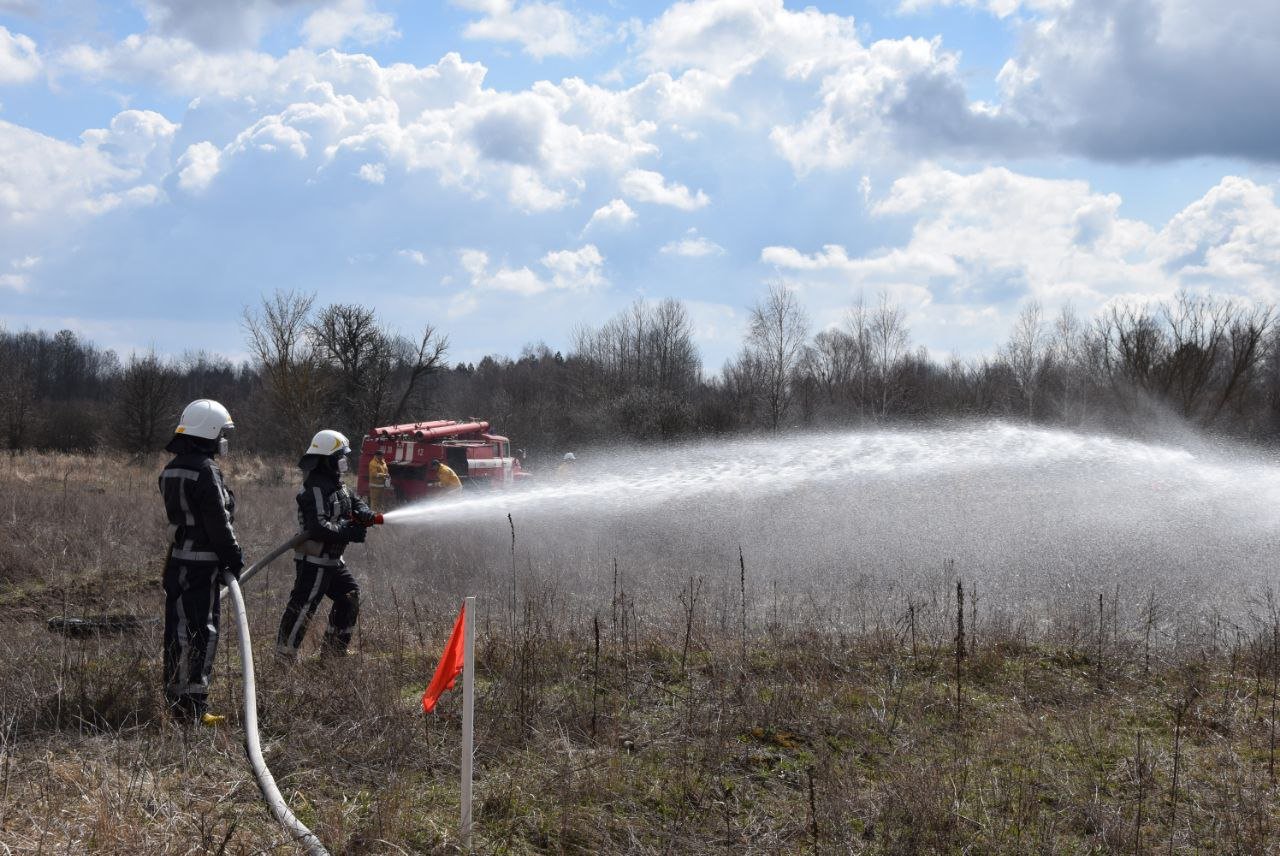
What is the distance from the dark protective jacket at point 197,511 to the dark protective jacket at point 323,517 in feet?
4.31

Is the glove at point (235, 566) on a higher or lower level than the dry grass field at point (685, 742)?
higher

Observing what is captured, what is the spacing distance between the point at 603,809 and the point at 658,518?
12436 mm

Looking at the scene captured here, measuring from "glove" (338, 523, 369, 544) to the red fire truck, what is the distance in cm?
1254

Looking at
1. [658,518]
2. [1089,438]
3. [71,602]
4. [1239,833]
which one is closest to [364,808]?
[1239,833]

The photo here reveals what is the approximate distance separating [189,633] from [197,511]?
793 mm

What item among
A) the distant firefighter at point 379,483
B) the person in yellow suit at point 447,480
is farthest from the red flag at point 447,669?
the distant firefighter at point 379,483

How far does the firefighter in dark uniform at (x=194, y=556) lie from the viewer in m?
5.88

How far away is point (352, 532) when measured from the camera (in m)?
7.53

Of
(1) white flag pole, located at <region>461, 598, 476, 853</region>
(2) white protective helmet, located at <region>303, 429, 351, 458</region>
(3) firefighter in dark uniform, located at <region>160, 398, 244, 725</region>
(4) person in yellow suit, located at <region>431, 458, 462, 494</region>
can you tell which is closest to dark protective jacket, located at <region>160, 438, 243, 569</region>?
(3) firefighter in dark uniform, located at <region>160, 398, 244, 725</region>

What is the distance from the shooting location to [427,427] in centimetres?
2173

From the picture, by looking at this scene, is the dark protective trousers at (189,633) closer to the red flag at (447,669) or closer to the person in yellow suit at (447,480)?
the red flag at (447,669)

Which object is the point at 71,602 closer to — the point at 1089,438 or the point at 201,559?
the point at 201,559

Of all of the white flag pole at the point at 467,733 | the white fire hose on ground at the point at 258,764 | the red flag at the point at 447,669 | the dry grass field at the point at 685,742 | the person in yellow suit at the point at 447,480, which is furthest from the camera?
the person in yellow suit at the point at 447,480

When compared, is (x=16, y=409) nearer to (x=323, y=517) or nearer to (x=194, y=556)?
(x=323, y=517)
